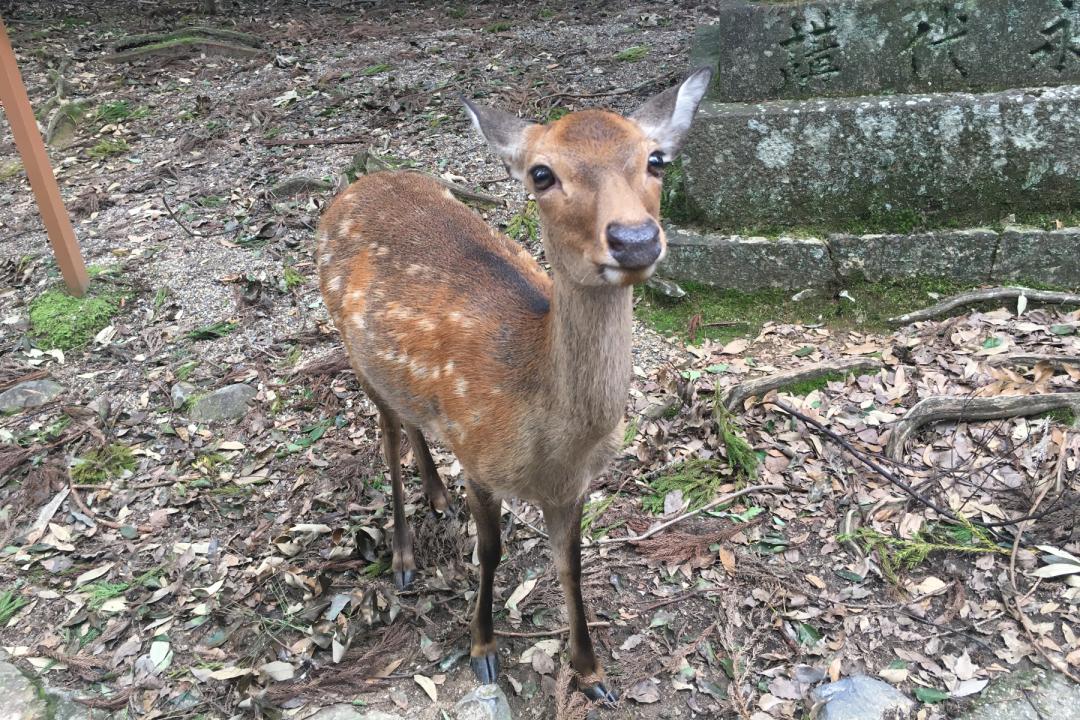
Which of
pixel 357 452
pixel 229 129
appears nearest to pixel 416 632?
pixel 357 452

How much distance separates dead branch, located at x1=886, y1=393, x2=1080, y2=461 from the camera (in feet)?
12.5


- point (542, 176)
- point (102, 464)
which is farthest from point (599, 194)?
point (102, 464)

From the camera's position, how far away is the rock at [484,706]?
2.99 m

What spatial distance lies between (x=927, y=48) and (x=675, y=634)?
3.46 m

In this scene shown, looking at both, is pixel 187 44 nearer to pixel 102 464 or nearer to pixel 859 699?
pixel 102 464

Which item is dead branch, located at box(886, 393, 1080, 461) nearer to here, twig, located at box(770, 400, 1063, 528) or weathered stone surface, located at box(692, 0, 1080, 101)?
twig, located at box(770, 400, 1063, 528)

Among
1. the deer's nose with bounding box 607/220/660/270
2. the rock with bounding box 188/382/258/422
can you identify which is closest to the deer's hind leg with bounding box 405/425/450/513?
the rock with bounding box 188/382/258/422

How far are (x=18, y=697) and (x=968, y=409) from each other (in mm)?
4233

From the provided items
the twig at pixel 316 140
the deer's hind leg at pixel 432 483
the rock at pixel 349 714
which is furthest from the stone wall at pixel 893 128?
the twig at pixel 316 140

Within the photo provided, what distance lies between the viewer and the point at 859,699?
289 centimetres

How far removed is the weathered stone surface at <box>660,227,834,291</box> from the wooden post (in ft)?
12.4

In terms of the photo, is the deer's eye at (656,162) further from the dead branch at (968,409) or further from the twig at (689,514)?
the dead branch at (968,409)

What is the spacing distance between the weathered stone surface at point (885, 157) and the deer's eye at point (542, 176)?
2684 millimetres

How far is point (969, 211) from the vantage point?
4.65m
